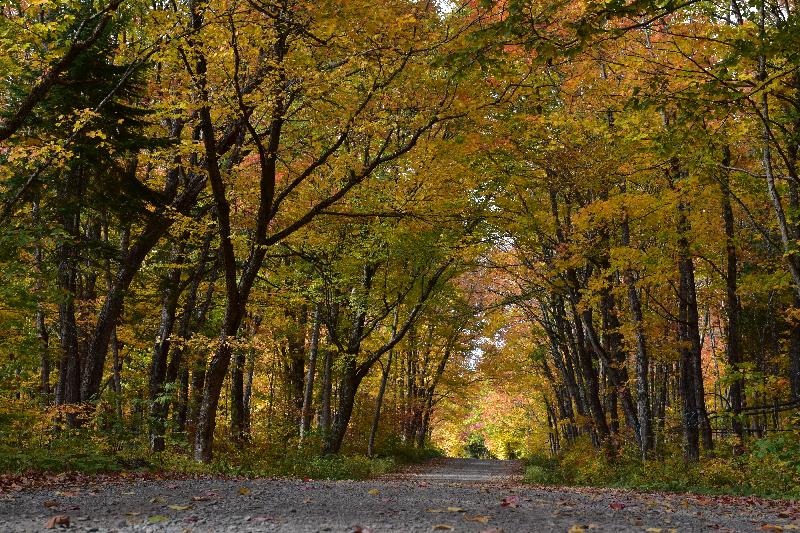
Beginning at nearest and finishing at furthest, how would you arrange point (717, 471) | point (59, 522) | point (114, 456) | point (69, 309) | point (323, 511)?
point (59, 522)
point (323, 511)
point (114, 456)
point (717, 471)
point (69, 309)

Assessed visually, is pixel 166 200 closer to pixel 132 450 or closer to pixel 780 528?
pixel 132 450

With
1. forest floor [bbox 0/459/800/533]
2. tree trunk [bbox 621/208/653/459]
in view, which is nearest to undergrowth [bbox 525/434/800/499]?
tree trunk [bbox 621/208/653/459]

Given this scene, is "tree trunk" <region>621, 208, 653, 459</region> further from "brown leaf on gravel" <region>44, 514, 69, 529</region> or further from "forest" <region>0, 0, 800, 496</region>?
"brown leaf on gravel" <region>44, 514, 69, 529</region>

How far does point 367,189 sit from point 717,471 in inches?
344

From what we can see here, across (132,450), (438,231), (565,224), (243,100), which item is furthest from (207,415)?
(565,224)

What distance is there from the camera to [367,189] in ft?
44.0

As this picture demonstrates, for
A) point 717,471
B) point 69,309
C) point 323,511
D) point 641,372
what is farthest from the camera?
point 69,309

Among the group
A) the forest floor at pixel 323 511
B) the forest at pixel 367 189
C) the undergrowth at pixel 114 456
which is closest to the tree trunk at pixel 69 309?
the forest at pixel 367 189

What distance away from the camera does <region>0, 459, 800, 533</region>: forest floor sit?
4469mm

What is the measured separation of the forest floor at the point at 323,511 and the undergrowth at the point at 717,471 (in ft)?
6.52

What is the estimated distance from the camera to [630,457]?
46.4 ft

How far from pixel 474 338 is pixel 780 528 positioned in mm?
24418

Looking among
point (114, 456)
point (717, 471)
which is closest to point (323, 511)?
point (114, 456)

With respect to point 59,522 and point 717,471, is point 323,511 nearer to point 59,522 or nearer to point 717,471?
point 59,522
